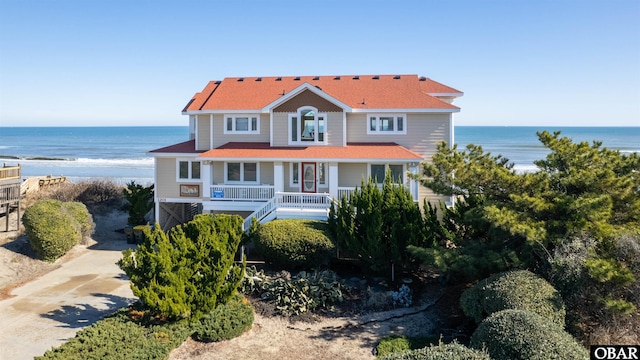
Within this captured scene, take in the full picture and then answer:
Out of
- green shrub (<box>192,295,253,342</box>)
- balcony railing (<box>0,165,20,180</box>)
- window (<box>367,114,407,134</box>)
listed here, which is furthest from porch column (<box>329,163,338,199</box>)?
balcony railing (<box>0,165,20,180</box>)

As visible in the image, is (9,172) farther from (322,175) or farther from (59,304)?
(322,175)

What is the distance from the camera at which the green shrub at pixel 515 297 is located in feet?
35.7

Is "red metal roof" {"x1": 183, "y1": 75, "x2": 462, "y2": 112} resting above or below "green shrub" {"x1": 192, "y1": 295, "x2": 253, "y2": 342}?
above

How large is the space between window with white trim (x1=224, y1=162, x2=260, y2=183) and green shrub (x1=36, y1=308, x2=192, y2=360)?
10.9 meters

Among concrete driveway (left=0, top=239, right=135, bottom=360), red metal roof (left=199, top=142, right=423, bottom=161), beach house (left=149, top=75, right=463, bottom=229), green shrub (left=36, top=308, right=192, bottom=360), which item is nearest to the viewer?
green shrub (left=36, top=308, right=192, bottom=360)

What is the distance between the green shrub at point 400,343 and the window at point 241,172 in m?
12.4

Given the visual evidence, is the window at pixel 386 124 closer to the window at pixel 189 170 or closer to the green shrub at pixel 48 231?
the window at pixel 189 170

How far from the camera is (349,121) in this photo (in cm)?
2319

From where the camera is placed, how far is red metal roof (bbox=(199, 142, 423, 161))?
67.9ft

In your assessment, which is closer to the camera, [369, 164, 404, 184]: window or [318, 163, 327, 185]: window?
[369, 164, 404, 184]: window

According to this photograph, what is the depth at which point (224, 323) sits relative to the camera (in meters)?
12.6

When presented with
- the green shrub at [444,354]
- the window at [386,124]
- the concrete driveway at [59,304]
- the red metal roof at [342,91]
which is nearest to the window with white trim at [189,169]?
the red metal roof at [342,91]

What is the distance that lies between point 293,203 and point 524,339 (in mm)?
12486

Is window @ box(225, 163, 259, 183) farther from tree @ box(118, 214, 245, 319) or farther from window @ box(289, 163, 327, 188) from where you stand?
tree @ box(118, 214, 245, 319)
